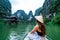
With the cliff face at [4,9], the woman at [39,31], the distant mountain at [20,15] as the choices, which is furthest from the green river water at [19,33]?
the distant mountain at [20,15]

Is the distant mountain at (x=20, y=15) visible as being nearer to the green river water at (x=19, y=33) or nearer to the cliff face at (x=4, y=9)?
the cliff face at (x=4, y=9)

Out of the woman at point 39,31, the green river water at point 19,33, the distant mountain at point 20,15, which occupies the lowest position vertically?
the distant mountain at point 20,15

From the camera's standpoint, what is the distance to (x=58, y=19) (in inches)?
1539

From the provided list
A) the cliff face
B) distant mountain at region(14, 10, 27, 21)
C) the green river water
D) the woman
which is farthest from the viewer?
distant mountain at region(14, 10, 27, 21)

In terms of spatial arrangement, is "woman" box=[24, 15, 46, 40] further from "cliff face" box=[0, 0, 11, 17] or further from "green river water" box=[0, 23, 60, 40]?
"cliff face" box=[0, 0, 11, 17]

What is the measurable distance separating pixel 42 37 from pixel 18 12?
90.9 meters

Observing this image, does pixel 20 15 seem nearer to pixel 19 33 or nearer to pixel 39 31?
pixel 19 33

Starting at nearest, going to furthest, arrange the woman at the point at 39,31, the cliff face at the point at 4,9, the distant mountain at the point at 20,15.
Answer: the woman at the point at 39,31 < the cliff face at the point at 4,9 < the distant mountain at the point at 20,15

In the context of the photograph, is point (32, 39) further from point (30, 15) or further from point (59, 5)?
point (30, 15)

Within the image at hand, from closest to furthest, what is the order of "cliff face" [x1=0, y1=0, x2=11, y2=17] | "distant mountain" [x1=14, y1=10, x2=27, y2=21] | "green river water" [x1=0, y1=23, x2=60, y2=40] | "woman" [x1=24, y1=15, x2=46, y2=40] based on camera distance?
"woman" [x1=24, y1=15, x2=46, y2=40] < "green river water" [x1=0, y1=23, x2=60, y2=40] < "cliff face" [x1=0, y1=0, x2=11, y2=17] < "distant mountain" [x1=14, y1=10, x2=27, y2=21]

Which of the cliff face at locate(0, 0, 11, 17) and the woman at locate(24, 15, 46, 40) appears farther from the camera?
the cliff face at locate(0, 0, 11, 17)

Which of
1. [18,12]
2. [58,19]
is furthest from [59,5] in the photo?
[18,12]

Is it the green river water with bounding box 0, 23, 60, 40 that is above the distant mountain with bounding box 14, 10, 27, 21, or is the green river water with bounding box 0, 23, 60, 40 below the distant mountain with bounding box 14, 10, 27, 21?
above

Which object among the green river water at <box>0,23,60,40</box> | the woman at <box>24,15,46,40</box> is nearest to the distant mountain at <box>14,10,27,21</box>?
the green river water at <box>0,23,60,40</box>
